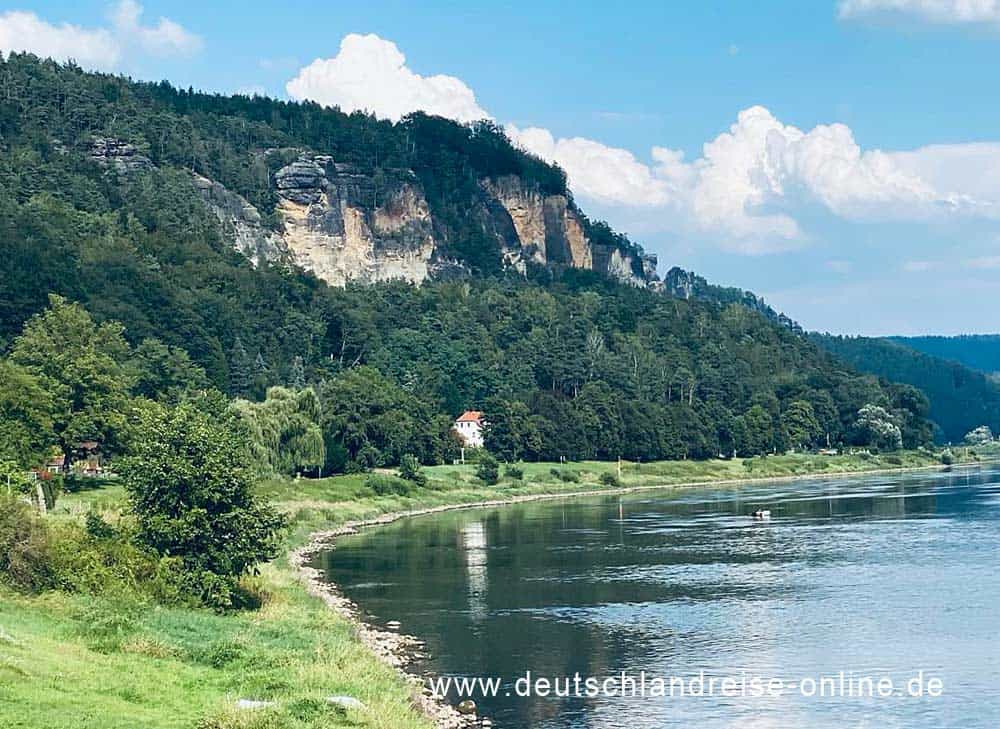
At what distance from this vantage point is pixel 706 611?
47344mm

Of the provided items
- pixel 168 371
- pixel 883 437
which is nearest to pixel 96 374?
pixel 168 371

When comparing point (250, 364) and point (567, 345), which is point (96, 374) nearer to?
point (250, 364)

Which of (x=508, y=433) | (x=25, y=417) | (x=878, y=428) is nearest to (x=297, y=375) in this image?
(x=508, y=433)

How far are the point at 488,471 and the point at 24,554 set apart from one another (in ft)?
283

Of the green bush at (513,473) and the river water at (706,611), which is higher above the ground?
the green bush at (513,473)

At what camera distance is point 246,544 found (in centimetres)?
4244

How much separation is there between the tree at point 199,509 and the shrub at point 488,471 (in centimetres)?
7930

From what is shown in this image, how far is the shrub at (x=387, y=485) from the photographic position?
10490 cm

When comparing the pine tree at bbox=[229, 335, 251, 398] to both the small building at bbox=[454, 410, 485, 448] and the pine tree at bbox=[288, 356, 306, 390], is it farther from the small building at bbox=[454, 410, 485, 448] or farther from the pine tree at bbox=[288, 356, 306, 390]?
the small building at bbox=[454, 410, 485, 448]

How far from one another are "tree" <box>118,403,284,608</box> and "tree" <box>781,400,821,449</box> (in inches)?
5709

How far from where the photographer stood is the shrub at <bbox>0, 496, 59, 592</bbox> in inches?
1495

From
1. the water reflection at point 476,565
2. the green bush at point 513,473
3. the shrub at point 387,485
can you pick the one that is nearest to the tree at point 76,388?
the water reflection at point 476,565

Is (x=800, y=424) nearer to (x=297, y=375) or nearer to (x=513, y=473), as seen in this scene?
(x=513, y=473)

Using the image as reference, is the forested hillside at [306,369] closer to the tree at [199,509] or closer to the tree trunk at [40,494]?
the tree trunk at [40,494]
